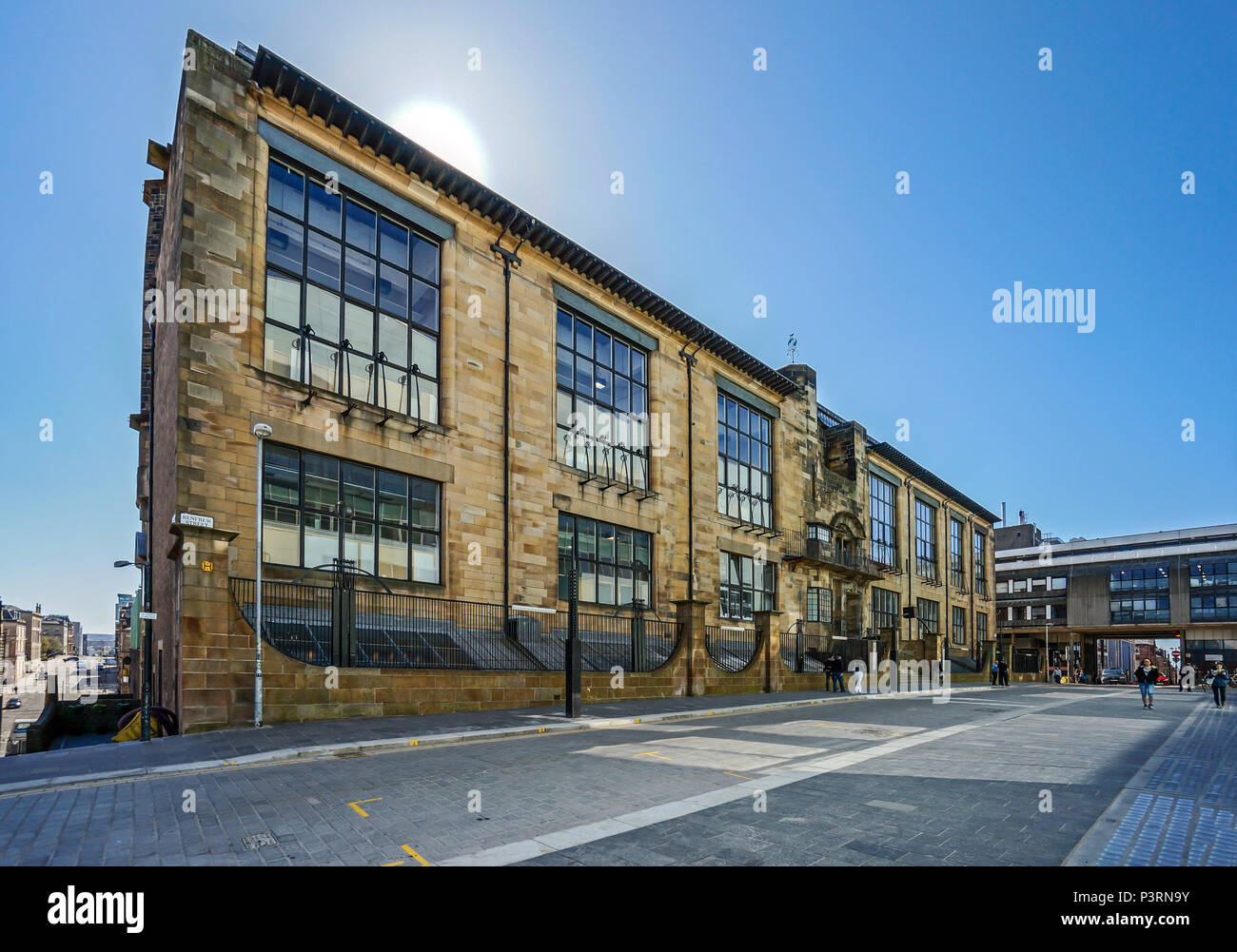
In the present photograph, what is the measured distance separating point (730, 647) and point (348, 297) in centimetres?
1861

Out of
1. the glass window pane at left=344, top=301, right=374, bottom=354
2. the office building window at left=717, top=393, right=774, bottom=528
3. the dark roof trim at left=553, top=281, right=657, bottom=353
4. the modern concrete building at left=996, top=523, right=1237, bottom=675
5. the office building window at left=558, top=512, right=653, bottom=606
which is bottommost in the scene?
the modern concrete building at left=996, top=523, right=1237, bottom=675

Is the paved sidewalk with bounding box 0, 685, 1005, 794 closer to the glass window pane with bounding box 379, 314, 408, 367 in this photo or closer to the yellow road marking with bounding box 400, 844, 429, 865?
the yellow road marking with bounding box 400, 844, 429, 865

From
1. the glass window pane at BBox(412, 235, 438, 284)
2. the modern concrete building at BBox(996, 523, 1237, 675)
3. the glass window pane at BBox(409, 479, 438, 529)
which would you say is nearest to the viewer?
the glass window pane at BBox(409, 479, 438, 529)

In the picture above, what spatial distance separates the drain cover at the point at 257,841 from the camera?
599 cm

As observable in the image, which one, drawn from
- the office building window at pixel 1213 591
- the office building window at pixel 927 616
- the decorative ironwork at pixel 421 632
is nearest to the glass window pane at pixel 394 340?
the decorative ironwork at pixel 421 632

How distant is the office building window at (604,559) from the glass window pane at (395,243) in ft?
29.7

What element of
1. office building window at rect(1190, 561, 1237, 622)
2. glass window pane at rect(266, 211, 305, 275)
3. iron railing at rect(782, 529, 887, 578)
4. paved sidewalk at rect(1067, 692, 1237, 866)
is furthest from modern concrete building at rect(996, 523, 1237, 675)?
glass window pane at rect(266, 211, 305, 275)

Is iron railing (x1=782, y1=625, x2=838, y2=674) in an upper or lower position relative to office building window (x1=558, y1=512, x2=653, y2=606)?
lower

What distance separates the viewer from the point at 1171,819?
7.09 metres

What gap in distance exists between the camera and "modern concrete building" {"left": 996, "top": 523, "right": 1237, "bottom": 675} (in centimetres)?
6631

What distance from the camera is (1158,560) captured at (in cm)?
6969

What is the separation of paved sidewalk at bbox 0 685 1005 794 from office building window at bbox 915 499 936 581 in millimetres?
39216
